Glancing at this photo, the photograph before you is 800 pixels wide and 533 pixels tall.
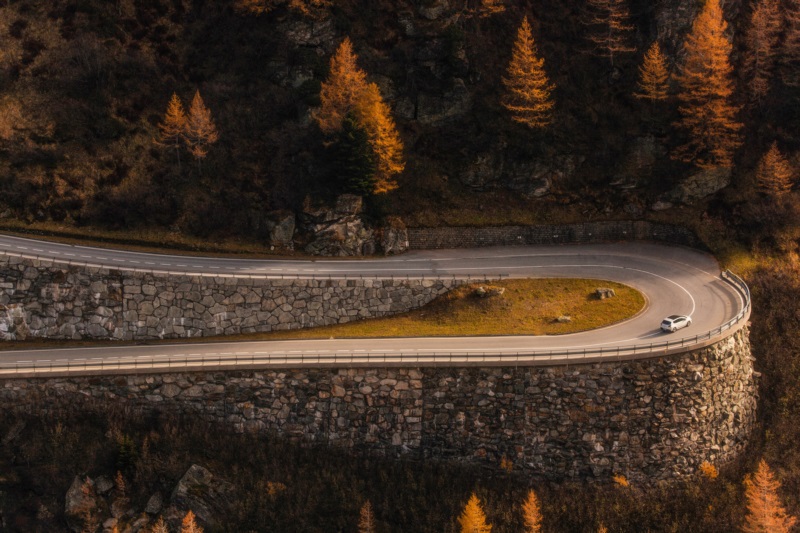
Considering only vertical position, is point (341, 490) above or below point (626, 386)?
below

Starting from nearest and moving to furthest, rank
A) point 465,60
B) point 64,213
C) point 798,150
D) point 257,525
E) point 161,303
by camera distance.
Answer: point 257,525
point 161,303
point 64,213
point 798,150
point 465,60

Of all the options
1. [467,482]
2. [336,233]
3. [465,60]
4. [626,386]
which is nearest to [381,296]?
[336,233]

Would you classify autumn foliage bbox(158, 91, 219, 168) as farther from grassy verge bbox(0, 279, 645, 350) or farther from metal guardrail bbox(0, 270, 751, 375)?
metal guardrail bbox(0, 270, 751, 375)

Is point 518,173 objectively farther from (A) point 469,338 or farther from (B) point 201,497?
(B) point 201,497

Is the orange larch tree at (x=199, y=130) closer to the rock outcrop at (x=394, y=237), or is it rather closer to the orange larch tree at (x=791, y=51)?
the rock outcrop at (x=394, y=237)

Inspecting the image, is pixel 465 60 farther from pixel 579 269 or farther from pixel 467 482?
pixel 467 482

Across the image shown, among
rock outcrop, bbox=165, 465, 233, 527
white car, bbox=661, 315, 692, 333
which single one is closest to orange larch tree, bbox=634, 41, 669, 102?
white car, bbox=661, 315, 692, 333
